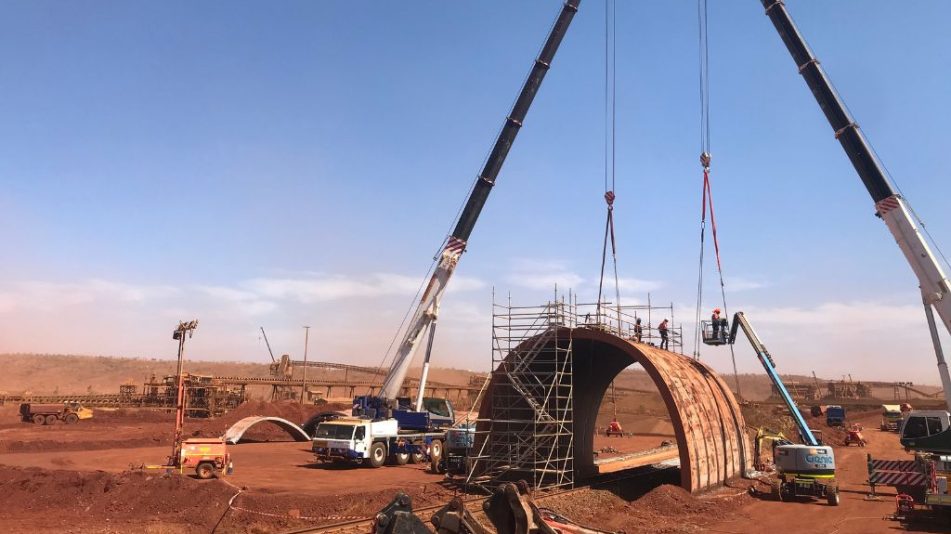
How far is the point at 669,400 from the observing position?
2177 cm

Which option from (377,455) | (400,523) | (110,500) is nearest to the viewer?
(400,523)

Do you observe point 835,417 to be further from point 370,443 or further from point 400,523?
point 400,523

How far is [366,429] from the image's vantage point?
2986 cm

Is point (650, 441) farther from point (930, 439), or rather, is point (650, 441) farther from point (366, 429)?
point (930, 439)

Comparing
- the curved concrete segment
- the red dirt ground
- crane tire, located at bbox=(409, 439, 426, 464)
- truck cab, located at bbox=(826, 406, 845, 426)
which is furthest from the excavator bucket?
truck cab, located at bbox=(826, 406, 845, 426)

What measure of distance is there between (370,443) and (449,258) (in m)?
10.4

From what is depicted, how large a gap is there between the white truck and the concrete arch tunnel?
7389 millimetres

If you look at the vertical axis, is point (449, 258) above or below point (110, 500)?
above

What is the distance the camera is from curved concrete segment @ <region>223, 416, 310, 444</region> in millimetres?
39991

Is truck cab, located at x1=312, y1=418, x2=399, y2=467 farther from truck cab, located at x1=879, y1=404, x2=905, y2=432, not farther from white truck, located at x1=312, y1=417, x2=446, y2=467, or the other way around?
truck cab, located at x1=879, y1=404, x2=905, y2=432

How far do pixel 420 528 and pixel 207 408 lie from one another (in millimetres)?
52827

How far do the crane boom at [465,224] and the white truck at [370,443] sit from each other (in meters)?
2.42

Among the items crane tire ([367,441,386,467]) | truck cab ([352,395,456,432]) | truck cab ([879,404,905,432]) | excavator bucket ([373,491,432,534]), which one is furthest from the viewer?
truck cab ([879,404,905,432])

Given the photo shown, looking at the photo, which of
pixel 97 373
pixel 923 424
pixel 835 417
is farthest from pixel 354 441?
pixel 97 373
